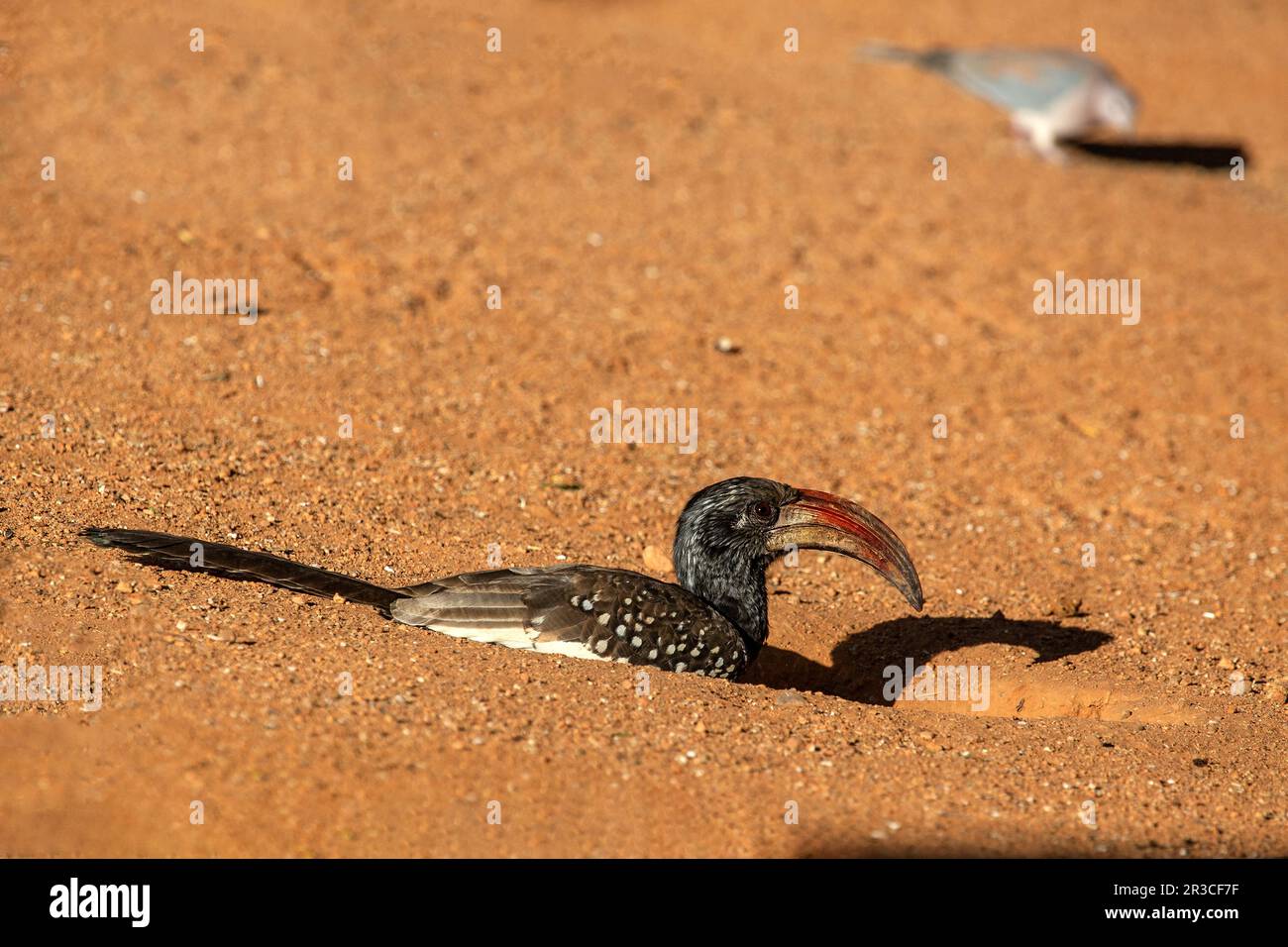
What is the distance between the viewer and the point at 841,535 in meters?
6.68

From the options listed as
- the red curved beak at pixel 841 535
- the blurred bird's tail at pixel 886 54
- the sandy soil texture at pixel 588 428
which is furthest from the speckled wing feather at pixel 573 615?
A: the blurred bird's tail at pixel 886 54

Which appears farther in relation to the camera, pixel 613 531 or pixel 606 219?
pixel 606 219

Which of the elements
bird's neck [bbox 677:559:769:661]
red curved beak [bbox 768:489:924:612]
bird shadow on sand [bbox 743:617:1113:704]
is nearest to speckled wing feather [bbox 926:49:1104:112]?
bird shadow on sand [bbox 743:617:1113:704]

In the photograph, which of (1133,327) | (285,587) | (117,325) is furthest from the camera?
(1133,327)

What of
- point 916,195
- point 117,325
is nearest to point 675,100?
point 916,195

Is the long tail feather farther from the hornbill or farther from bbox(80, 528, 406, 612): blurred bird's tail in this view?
bbox(80, 528, 406, 612): blurred bird's tail

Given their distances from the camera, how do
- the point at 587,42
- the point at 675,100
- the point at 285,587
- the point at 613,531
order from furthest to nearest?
1. the point at 587,42
2. the point at 675,100
3. the point at 613,531
4. the point at 285,587

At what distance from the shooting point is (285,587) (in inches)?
254

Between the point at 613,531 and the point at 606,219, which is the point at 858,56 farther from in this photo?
the point at 613,531

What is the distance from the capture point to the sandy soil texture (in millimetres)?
5277

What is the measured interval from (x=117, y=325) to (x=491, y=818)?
5.62m

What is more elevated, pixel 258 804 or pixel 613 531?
pixel 613 531

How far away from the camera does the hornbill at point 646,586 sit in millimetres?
6203

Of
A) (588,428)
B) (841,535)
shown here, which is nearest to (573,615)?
(841,535)
